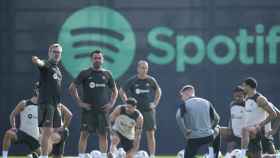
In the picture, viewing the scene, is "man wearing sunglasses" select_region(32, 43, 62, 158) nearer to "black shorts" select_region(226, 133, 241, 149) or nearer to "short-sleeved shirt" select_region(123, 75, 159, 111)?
"short-sleeved shirt" select_region(123, 75, 159, 111)

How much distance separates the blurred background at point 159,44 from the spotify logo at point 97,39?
2 centimetres

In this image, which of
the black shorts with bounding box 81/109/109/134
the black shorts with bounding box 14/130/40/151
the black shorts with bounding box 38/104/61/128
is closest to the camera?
the black shorts with bounding box 38/104/61/128

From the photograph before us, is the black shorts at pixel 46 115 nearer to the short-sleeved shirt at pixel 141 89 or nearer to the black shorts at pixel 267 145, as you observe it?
the short-sleeved shirt at pixel 141 89

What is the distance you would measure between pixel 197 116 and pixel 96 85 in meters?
2.26

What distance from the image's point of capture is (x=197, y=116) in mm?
16172

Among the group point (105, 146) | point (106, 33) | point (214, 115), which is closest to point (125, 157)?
point (105, 146)

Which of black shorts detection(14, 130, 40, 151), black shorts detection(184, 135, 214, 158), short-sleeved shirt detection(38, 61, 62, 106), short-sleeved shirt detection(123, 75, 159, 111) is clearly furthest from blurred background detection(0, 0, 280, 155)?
black shorts detection(184, 135, 214, 158)

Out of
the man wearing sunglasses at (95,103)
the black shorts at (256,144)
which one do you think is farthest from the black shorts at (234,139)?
the man wearing sunglasses at (95,103)

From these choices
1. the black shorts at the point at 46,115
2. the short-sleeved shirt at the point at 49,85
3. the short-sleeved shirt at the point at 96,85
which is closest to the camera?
the black shorts at the point at 46,115

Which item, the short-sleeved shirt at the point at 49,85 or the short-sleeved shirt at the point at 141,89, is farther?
the short-sleeved shirt at the point at 141,89

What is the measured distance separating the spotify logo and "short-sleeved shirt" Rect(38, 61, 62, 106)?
17.3 ft

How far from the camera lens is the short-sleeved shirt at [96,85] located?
1759cm

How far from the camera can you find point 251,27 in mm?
22438

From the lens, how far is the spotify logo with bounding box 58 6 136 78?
22.3 m
